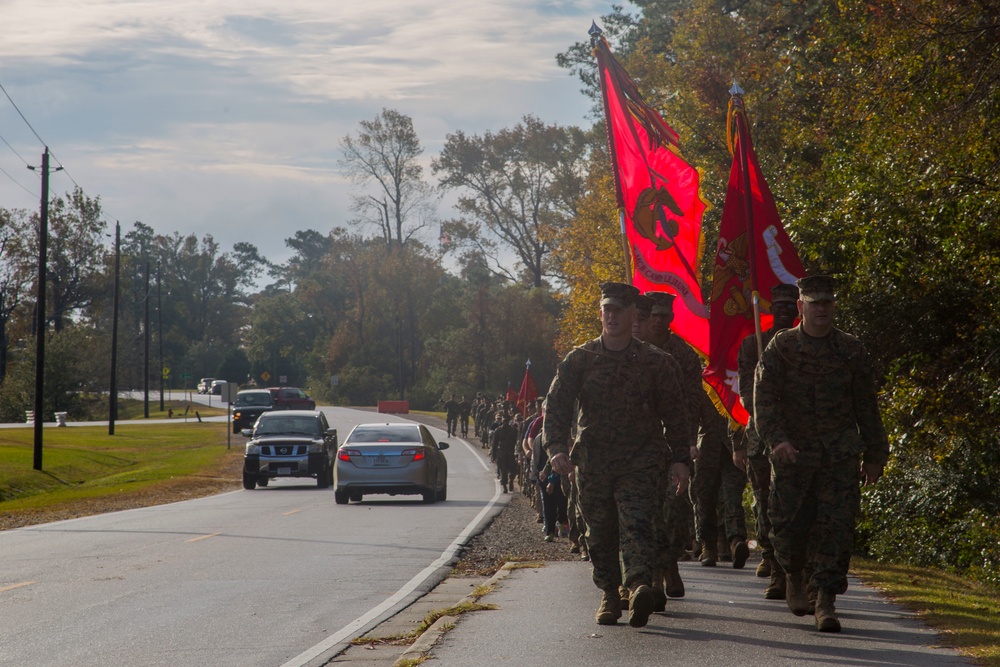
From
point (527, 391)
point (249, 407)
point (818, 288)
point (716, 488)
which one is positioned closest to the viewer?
point (818, 288)

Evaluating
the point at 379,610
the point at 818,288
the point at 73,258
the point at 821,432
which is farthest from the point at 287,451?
the point at 73,258

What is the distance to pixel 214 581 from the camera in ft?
39.0

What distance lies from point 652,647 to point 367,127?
82753mm

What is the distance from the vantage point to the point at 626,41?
5741cm

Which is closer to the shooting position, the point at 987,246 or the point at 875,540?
the point at 987,246

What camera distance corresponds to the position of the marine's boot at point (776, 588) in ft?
31.0

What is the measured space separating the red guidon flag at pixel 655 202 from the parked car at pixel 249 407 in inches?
1847

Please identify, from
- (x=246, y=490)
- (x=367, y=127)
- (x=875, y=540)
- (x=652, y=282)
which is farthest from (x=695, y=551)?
A: (x=367, y=127)

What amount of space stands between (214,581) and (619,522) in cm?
507

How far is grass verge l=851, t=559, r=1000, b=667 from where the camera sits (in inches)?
297

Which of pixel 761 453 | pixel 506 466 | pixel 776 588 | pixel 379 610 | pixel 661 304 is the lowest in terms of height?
pixel 379 610

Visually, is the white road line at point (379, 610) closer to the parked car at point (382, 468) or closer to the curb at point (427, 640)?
the curb at point (427, 640)

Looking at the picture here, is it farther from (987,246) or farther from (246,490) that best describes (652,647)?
(246,490)

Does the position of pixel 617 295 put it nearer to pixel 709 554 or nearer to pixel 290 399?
pixel 709 554
